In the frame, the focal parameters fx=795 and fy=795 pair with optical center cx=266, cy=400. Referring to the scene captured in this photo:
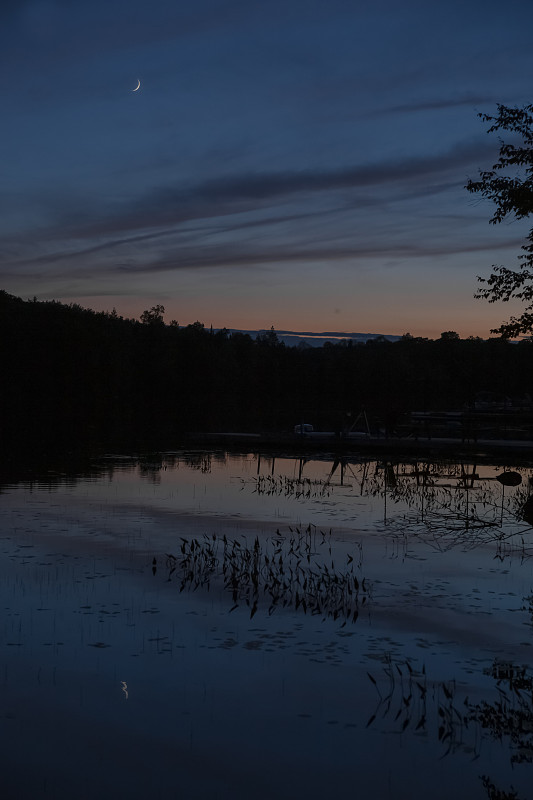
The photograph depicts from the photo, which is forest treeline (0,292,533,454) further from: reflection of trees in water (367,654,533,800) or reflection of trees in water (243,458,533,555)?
reflection of trees in water (367,654,533,800)

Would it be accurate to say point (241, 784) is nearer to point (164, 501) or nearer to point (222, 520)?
point (222, 520)

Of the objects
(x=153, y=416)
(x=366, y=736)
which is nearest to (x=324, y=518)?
(x=366, y=736)

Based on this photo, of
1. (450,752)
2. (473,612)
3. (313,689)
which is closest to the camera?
(450,752)

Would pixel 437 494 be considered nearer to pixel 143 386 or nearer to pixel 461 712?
pixel 461 712

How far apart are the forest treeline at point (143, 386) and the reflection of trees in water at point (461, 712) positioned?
2436cm

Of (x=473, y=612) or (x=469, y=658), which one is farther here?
(x=473, y=612)

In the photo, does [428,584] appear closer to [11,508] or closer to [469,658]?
[469,658]

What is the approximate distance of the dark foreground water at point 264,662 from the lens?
898 cm

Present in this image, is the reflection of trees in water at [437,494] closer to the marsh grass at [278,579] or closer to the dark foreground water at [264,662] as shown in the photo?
the dark foreground water at [264,662]

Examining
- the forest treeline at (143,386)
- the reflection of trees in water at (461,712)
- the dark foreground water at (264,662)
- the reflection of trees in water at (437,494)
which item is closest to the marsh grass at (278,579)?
the dark foreground water at (264,662)

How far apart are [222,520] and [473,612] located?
11.9 meters

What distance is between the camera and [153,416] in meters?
97.6

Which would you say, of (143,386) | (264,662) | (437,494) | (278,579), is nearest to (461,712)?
(264,662)

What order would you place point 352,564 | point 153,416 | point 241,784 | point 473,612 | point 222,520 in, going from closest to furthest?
point 241,784 → point 473,612 → point 352,564 → point 222,520 → point 153,416
